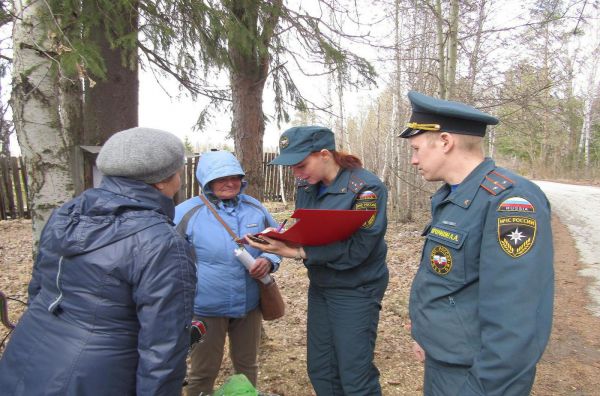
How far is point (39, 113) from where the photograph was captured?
2439mm

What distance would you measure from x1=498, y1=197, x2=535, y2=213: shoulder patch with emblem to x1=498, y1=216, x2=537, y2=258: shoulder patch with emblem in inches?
1.2

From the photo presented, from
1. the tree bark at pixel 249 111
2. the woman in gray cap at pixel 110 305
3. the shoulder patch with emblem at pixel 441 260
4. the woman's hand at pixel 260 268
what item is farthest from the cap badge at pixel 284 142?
the tree bark at pixel 249 111

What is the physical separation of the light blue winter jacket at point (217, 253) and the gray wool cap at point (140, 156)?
864 mm

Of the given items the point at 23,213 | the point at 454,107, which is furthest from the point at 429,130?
the point at 23,213

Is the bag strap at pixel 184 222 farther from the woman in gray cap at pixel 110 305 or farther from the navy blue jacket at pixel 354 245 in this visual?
the woman in gray cap at pixel 110 305

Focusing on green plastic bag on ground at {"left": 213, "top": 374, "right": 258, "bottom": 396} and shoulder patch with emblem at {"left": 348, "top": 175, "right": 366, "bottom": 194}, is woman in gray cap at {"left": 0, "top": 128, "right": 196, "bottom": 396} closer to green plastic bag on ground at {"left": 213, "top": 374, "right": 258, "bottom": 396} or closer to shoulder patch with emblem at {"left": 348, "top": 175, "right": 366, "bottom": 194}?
green plastic bag on ground at {"left": 213, "top": 374, "right": 258, "bottom": 396}

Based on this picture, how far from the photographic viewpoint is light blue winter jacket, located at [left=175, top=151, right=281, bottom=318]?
250 centimetres

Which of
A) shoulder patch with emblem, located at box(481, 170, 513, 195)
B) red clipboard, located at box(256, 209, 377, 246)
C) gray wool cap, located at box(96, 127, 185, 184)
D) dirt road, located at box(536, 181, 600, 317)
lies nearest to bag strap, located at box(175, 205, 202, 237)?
red clipboard, located at box(256, 209, 377, 246)

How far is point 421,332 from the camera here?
5.29ft

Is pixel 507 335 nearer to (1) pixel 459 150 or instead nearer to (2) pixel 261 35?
(1) pixel 459 150

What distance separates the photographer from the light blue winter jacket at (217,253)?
250 centimetres

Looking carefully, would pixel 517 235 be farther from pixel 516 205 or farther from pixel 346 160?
pixel 346 160

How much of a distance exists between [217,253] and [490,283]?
1643mm

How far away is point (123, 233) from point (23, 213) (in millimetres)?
11251
